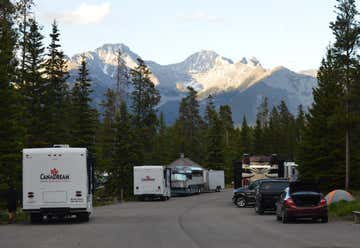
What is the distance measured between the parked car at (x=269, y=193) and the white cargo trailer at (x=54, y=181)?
10.6m

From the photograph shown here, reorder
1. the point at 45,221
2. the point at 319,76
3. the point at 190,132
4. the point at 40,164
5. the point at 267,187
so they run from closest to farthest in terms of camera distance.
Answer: the point at 40,164, the point at 45,221, the point at 267,187, the point at 319,76, the point at 190,132

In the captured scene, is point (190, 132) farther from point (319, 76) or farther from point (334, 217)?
point (334, 217)

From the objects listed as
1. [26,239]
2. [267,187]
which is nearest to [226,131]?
[267,187]

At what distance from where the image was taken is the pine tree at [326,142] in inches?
2009

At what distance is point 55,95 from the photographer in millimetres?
63969

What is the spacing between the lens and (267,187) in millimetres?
34375

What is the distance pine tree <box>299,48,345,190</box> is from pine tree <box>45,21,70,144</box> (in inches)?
827

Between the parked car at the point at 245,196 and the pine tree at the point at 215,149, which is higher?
the pine tree at the point at 215,149

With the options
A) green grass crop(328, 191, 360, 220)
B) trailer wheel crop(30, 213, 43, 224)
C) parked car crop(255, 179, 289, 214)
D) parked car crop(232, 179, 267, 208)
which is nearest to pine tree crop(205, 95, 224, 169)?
parked car crop(232, 179, 267, 208)

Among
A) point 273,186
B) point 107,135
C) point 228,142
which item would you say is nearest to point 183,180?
point 107,135

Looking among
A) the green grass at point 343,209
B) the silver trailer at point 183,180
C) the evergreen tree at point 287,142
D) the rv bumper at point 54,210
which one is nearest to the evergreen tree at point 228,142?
the evergreen tree at point 287,142

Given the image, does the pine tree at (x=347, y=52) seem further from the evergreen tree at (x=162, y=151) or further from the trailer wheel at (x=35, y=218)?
the evergreen tree at (x=162, y=151)

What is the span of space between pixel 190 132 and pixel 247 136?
38.8 ft

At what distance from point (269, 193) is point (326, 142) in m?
18.8
